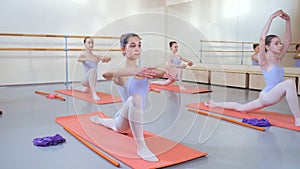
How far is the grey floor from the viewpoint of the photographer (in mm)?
1674

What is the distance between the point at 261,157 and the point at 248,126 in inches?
31.1

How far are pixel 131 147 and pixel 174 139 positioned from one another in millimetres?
410

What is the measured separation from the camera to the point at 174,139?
211cm

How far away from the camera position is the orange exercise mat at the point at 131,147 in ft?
5.44

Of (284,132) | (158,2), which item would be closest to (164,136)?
(284,132)

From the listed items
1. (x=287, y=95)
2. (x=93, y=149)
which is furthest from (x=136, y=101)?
(x=287, y=95)

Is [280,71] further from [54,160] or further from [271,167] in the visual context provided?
[54,160]

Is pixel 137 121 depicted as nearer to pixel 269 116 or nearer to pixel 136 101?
pixel 136 101

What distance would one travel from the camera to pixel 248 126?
100.0 inches

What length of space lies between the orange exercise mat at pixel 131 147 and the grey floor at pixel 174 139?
0.23ft

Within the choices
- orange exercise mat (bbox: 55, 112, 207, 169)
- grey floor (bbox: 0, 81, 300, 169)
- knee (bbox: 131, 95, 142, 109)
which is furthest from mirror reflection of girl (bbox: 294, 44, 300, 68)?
knee (bbox: 131, 95, 142, 109)

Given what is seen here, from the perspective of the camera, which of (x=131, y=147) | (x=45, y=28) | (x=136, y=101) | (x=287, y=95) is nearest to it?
(x=136, y=101)

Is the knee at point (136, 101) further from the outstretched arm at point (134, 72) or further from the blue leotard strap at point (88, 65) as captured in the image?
the blue leotard strap at point (88, 65)

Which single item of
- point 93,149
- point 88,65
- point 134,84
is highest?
point 88,65
